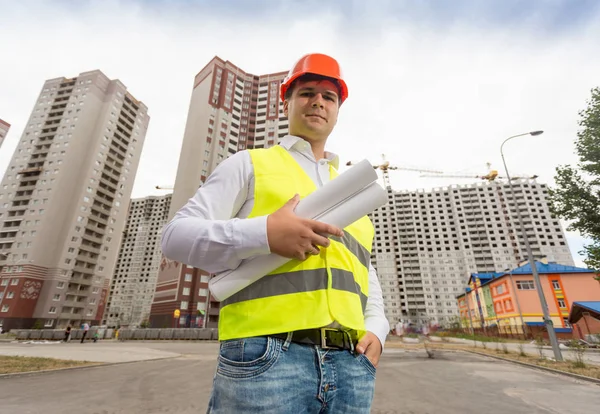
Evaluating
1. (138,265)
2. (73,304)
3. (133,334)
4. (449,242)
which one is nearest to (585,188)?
(133,334)

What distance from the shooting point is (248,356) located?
100 centimetres

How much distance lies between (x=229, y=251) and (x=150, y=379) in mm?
9025

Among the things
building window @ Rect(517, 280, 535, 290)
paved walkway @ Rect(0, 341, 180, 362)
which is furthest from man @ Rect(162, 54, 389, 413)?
building window @ Rect(517, 280, 535, 290)

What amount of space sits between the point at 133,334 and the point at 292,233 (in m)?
41.4

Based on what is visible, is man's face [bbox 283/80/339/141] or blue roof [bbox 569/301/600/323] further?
blue roof [bbox 569/301/600/323]

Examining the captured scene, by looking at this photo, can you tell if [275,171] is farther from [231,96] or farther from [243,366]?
[231,96]

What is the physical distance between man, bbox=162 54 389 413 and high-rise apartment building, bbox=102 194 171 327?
10864 centimetres

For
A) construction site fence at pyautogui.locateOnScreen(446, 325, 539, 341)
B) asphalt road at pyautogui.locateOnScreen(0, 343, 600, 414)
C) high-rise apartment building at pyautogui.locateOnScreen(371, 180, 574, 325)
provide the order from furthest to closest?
high-rise apartment building at pyautogui.locateOnScreen(371, 180, 574, 325) < construction site fence at pyautogui.locateOnScreen(446, 325, 539, 341) < asphalt road at pyautogui.locateOnScreen(0, 343, 600, 414)

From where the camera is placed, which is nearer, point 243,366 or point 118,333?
point 243,366

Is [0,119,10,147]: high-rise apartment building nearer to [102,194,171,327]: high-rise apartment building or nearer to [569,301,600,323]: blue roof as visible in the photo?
[102,194,171,327]: high-rise apartment building

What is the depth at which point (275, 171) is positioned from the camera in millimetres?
1361

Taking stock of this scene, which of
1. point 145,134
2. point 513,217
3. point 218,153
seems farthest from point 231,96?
point 513,217

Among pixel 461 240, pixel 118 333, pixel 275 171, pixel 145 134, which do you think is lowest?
pixel 118 333

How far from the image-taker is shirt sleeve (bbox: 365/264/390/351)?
1.48 metres
